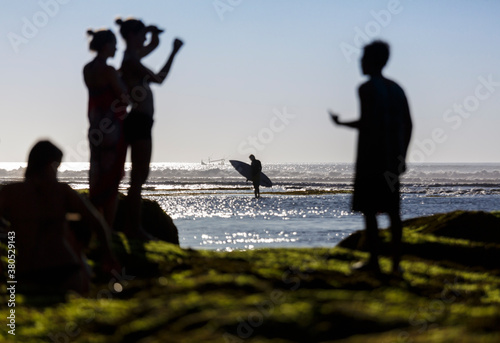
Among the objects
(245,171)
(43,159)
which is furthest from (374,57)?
(245,171)

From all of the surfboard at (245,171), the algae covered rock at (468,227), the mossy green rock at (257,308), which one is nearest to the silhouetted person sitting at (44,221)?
the mossy green rock at (257,308)

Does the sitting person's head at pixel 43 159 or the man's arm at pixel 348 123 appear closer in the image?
the sitting person's head at pixel 43 159

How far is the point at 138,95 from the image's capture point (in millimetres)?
7480

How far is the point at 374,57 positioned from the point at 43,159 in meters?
3.24

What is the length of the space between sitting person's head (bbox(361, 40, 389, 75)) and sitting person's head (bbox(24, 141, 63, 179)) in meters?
3.03

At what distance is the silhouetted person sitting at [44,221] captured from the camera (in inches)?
207

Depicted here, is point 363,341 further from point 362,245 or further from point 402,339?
point 362,245

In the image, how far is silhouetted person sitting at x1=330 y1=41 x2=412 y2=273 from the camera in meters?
6.51

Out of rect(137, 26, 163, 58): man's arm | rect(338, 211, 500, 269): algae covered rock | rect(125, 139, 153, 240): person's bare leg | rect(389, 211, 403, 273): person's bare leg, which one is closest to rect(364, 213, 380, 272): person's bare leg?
rect(389, 211, 403, 273): person's bare leg

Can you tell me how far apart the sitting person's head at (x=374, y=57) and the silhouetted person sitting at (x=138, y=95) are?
223 centimetres

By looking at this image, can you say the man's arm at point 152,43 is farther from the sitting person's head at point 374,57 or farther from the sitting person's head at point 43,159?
the sitting person's head at point 43,159

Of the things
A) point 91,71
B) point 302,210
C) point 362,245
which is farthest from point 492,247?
point 302,210

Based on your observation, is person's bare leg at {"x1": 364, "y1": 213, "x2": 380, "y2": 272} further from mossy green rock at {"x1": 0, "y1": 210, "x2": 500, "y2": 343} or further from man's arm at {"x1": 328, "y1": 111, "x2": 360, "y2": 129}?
man's arm at {"x1": 328, "y1": 111, "x2": 360, "y2": 129}

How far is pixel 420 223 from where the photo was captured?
11.2 meters
